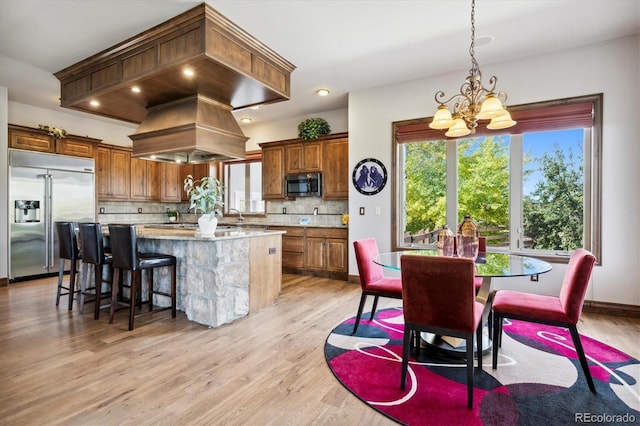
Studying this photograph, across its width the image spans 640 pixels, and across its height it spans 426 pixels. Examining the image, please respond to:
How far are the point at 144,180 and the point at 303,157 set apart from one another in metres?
3.60

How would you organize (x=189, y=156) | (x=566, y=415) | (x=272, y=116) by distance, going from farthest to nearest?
(x=272, y=116), (x=189, y=156), (x=566, y=415)

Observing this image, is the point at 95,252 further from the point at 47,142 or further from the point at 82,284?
the point at 47,142

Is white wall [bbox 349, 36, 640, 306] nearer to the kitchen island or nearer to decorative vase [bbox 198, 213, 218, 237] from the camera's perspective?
the kitchen island

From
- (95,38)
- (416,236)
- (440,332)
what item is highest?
(95,38)

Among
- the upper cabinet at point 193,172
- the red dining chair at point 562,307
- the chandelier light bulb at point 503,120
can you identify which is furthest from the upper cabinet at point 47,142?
the red dining chair at point 562,307

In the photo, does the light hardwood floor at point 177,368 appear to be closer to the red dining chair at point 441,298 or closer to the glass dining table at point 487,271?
the red dining chair at point 441,298

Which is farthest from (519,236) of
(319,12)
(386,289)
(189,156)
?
(189,156)

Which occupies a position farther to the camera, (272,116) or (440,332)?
(272,116)

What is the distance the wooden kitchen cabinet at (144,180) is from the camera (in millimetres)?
6645

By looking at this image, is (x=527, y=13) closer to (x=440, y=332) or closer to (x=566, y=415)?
(x=440, y=332)

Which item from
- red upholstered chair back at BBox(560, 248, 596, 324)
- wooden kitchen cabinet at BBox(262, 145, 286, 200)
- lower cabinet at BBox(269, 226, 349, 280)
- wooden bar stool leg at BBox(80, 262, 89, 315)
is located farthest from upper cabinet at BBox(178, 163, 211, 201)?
red upholstered chair back at BBox(560, 248, 596, 324)

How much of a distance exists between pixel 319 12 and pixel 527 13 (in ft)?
6.28

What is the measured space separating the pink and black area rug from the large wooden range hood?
2.74 meters

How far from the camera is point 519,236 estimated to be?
3979mm
